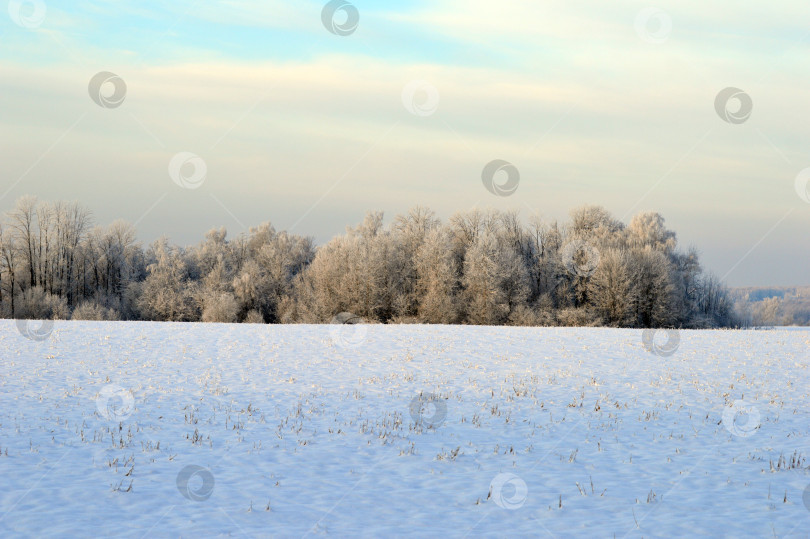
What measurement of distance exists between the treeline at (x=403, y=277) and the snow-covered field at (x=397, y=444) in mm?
38642

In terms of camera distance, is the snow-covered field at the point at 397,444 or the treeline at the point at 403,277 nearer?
the snow-covered field at the point at 397,444

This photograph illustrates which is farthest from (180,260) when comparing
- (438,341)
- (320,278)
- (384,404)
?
(384,404)

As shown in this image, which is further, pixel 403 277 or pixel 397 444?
pixel 403 277

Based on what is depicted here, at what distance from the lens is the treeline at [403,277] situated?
65.0 metres

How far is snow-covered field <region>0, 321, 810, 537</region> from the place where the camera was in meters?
10.4

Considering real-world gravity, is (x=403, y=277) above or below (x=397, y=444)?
above

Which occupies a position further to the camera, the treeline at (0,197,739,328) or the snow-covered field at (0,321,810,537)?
the treeline at (0,197,739,328)

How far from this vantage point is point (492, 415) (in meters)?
17.1

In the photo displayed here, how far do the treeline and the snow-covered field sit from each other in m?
38.6

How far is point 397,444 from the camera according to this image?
47.5 feet

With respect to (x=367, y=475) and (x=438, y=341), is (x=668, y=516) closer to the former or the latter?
(x=367, y=475)

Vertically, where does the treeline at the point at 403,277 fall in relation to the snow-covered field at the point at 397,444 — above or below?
above

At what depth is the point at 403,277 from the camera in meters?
69.9

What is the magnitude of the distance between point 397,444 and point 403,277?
55472mm
